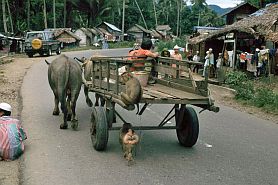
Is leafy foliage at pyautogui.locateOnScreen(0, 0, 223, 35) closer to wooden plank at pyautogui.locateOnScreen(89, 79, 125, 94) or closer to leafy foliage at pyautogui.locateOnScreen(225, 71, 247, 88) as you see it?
leafy foliage at pyautogui.locateOnScreen(225, 71, 247, 88)

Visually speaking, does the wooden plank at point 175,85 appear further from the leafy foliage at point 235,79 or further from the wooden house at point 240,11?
the wooden house at point 240,11

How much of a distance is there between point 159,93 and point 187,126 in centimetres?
115

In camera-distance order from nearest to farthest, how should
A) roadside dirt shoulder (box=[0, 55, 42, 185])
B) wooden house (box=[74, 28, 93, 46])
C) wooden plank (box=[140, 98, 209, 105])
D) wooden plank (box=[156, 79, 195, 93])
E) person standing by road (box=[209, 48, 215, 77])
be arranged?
roadside dirt shoulder (box=[0, 55, 42, 185]) → wooden plank (box=[140, 98, 209, 105]) → wooden plank (box=[156, 79, 195, 93]) → person standing by road (box=[209, 48, 215, 77]) → wooden house (box=[74, 28, 93, 46])

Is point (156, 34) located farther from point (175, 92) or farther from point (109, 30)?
point (175, 92)

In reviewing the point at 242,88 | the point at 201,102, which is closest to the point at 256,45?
the point at 242,88

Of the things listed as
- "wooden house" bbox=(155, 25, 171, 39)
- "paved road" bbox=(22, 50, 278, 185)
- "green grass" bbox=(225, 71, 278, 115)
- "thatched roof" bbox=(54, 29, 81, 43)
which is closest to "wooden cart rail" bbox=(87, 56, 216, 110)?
"paved road" bbox=(22, 50, 278, 185)

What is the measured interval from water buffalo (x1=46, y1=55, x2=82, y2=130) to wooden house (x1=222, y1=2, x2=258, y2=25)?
33.5 meters

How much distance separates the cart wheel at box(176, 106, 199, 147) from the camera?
7140mm

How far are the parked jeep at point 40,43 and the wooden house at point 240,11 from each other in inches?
719

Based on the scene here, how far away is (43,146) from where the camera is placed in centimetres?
723

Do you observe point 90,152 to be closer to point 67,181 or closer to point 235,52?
point 67,181

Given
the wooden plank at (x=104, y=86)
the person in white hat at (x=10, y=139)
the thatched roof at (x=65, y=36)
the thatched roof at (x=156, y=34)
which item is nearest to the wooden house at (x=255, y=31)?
the wooden plank at (x=104, y=86)

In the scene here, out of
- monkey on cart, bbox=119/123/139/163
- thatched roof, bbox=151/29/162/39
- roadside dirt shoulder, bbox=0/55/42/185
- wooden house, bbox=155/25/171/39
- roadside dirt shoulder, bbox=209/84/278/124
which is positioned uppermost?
wooden house, bbox=155/25/171/39

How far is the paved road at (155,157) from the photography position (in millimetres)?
5715
